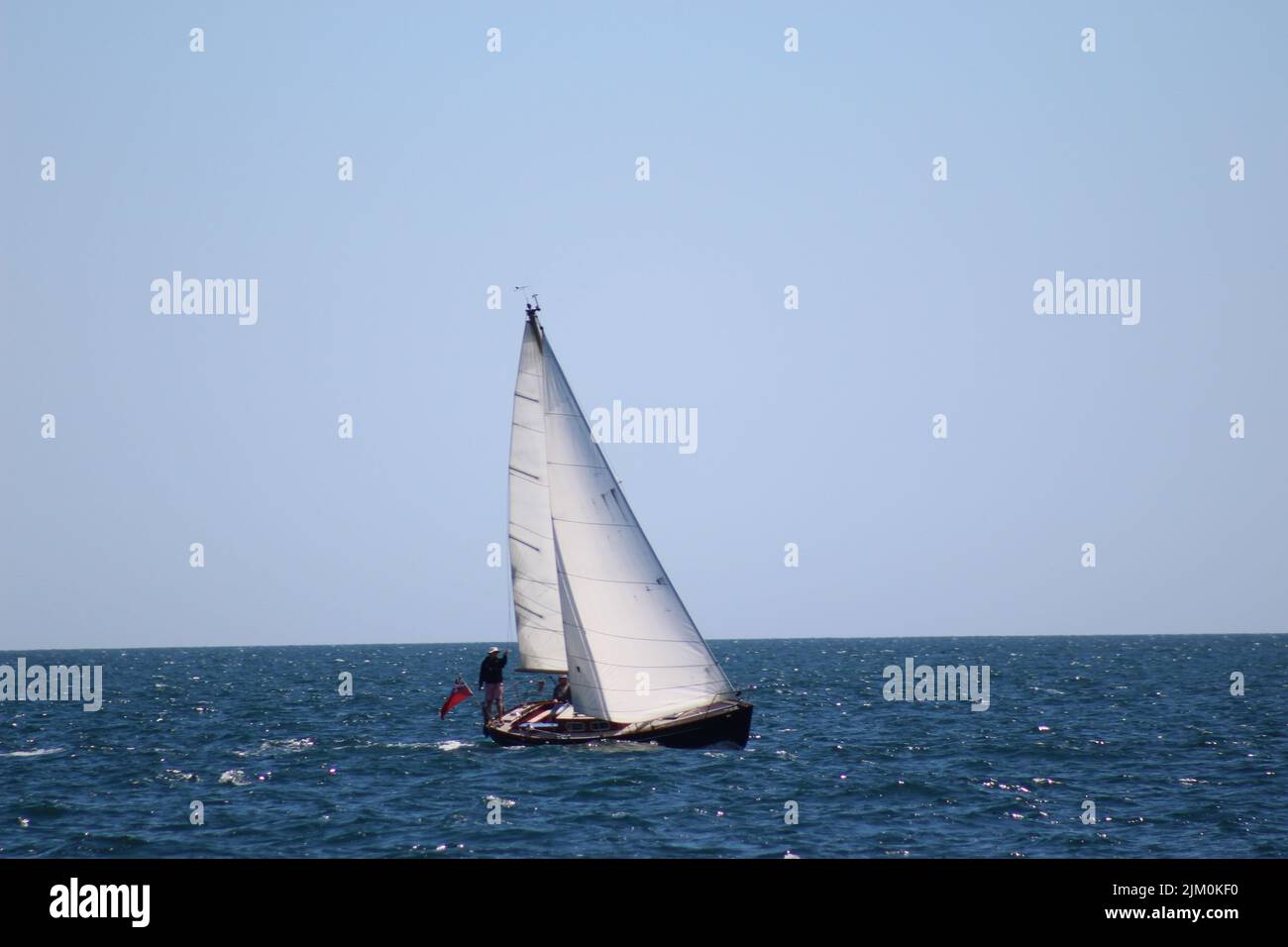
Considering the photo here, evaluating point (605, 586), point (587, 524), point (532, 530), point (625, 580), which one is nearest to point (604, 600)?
point (605, 586)

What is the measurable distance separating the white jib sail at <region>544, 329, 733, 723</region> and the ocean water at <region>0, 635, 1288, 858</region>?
1857 millimetres

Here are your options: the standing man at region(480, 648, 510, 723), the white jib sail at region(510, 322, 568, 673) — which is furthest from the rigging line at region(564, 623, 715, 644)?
the standing man at region(480, 648, 510, 723)

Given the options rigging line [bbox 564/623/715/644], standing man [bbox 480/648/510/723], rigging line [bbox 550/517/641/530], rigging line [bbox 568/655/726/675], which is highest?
rigging line [bbox 550/517/641/530]

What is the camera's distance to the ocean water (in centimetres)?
2417

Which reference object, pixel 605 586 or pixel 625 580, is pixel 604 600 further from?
pixel 625 580

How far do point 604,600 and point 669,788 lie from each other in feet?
21.1

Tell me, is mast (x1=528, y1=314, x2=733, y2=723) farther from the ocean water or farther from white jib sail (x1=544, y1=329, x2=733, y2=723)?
the ocean water

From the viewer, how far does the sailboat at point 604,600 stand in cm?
3516

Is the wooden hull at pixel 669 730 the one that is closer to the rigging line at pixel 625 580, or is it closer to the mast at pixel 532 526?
the mast at pixel 532 526

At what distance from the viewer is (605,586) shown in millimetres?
35125
